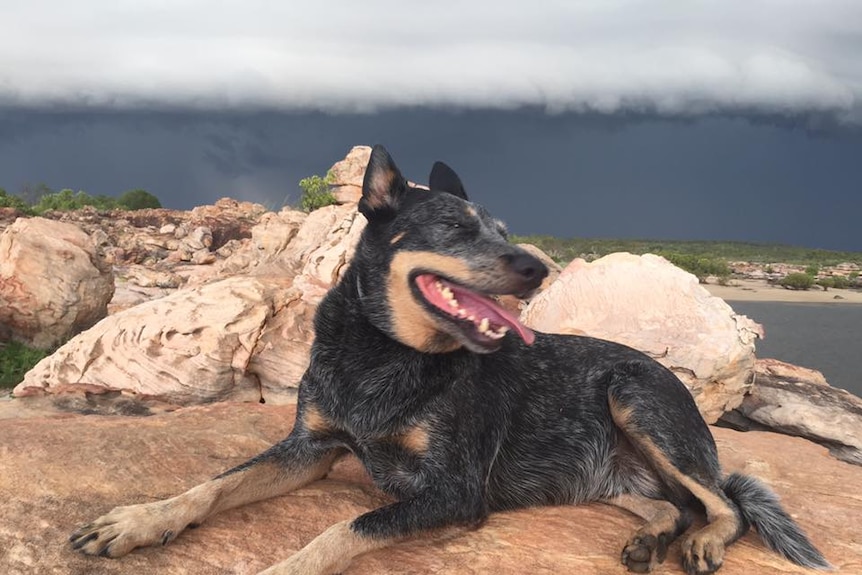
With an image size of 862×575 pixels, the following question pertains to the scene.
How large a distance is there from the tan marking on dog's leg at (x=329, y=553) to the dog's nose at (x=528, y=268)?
5.24 ft

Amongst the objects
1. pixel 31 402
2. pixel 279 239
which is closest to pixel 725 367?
pixel 31 402

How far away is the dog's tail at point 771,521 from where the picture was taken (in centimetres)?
→ 375

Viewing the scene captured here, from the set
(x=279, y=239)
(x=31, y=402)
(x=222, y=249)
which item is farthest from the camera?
(x=222, y=249)

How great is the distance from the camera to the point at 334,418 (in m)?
3.88

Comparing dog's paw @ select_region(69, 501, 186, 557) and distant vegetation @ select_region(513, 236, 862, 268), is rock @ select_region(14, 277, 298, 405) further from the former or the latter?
distant vegetation @ select_region(513, 236, 862, 268)

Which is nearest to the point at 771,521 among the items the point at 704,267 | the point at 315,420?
the point at 315,420

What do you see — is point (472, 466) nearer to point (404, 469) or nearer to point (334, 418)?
point (404, 469)

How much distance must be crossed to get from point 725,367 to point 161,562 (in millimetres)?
8208

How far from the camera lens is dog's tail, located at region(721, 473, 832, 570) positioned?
3750 millimetres

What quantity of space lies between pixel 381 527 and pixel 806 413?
871 centimetres

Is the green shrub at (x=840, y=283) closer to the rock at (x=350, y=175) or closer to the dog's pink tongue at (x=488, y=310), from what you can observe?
the rock at (x=350, y=175)

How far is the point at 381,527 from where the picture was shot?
3289mm

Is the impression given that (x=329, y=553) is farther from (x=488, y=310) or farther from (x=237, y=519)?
(x=488, y=310)

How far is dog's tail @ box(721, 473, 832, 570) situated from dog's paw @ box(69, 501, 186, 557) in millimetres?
3465
